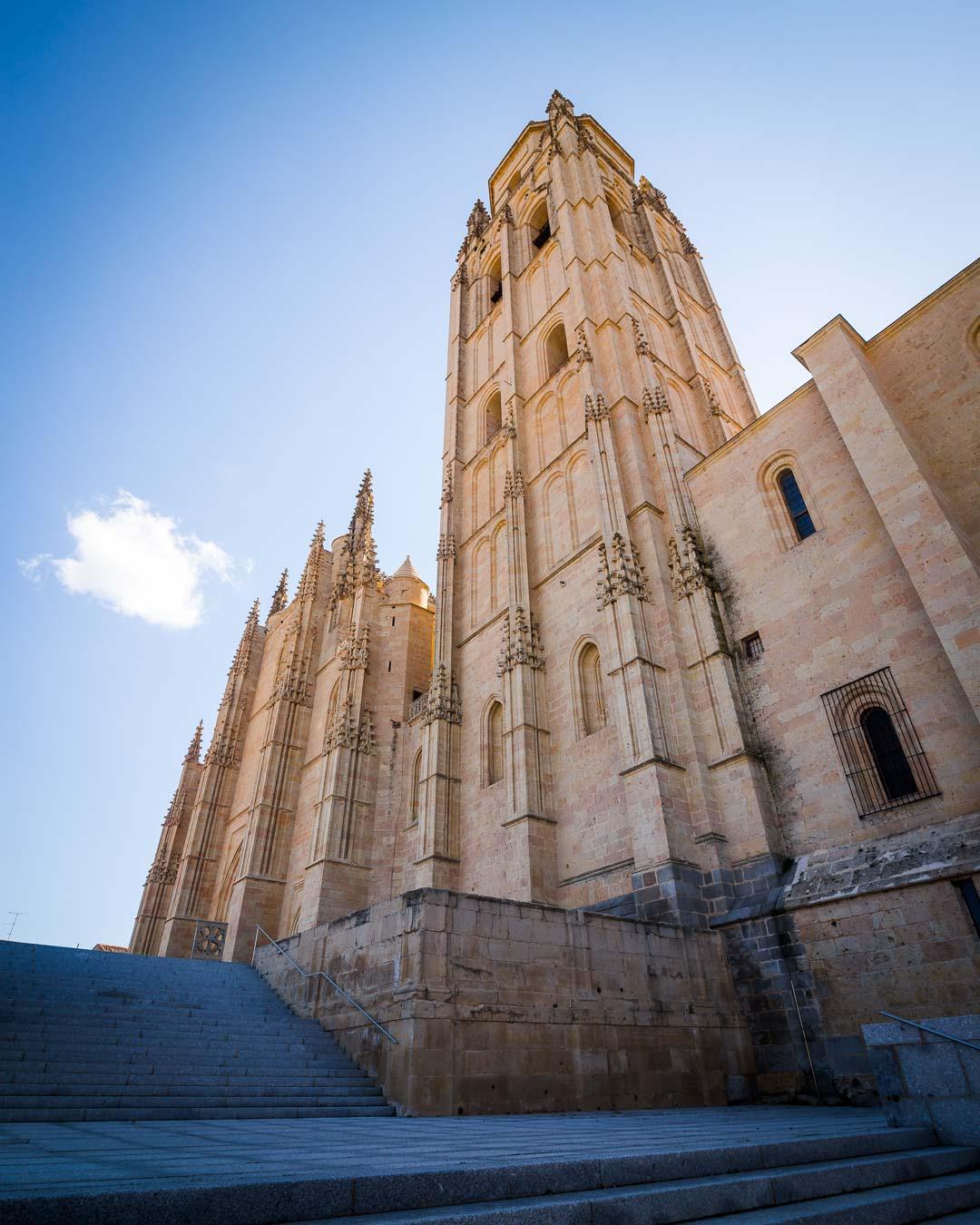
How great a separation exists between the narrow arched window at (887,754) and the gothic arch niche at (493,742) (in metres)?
9.34

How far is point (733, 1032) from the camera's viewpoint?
36.1ft

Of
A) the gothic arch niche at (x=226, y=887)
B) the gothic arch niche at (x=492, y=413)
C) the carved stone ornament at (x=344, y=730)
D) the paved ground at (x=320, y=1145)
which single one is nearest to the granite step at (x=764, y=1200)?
the paved ground at (x=320, y=1145)

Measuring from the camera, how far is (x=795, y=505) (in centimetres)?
1517

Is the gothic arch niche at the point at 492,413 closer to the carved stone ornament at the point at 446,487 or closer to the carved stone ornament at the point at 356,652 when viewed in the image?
the carved stone ornament at the point at 446,487

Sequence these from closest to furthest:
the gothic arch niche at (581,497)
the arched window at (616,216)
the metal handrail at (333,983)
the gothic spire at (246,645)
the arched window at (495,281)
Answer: the metal handrail at (333,983), the gothic arch niche at (581,497), the arched window at (616,216), the arched window at (495,281), the gothic spire at (246,645)

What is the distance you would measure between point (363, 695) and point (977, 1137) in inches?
832

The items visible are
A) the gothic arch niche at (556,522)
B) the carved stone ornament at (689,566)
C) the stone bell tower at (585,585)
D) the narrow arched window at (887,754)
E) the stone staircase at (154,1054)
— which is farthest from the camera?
the gothic arch niche at (556,522)

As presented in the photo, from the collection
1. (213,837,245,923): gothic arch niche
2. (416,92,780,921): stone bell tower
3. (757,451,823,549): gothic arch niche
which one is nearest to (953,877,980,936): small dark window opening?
(416,92,780,921): stone bell tower

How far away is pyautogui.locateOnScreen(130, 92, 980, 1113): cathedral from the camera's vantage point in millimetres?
9453

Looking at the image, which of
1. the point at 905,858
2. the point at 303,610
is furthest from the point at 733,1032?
the point at 303,610

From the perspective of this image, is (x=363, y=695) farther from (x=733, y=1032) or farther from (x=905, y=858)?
(x=905, y=858)

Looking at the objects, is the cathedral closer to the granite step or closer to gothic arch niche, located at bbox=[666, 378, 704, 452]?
gothic arch niche, located at bbox=[666, 378, 704, 452]

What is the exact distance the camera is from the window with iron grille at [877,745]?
11.0m

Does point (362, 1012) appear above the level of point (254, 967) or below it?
below
